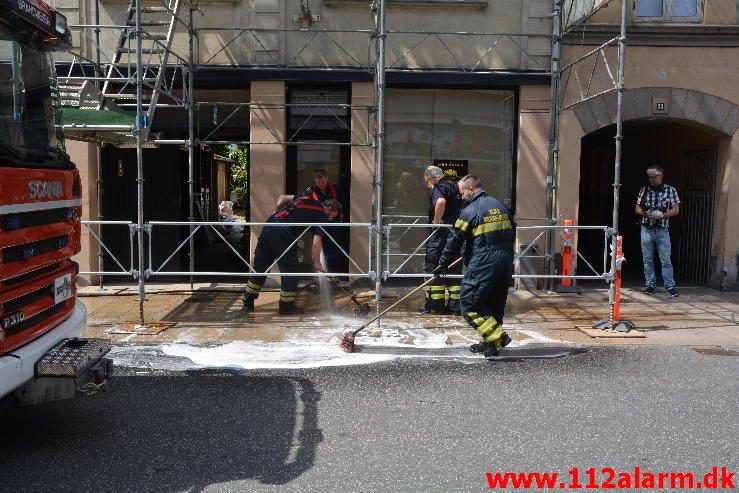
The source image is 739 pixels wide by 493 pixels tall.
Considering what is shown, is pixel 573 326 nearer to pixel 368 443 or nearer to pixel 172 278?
pixel 368 443

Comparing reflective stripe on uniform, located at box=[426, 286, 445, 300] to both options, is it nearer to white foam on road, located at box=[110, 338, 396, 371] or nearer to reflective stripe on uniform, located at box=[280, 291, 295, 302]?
reflective stripe on uniform, located at box=[280, 291, 295, 302]

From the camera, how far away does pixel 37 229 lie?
14.1ft

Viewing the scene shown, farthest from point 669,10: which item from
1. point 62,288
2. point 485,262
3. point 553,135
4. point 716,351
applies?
point 62,288

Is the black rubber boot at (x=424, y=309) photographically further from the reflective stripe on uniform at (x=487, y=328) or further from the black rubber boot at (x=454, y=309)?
the reflective stripe on uniform at (x=487, y=328)

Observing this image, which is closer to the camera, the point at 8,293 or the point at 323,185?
the point at 8,293

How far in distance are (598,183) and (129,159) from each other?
9.63m

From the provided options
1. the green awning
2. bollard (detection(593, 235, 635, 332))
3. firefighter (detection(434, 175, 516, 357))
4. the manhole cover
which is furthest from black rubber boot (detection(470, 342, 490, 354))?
the green awning

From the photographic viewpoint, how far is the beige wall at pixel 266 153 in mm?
10336

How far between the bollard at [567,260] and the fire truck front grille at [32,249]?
269 inches

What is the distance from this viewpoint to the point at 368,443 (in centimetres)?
464

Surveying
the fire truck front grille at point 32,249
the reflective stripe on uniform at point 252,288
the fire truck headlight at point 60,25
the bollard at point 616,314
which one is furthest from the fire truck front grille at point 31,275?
the bollard at point 616,314

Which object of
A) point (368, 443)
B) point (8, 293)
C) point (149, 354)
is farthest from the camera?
point (149, 354)

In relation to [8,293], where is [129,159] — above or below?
above

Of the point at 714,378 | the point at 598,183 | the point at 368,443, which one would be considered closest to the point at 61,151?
the point at 368,443
